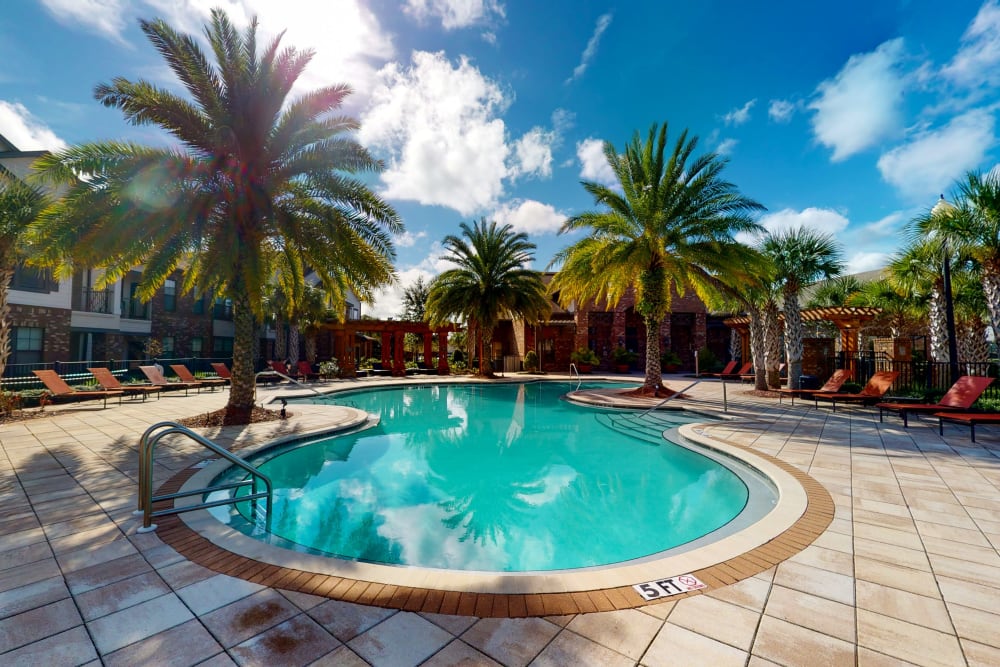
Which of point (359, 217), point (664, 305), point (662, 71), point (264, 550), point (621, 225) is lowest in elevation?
point (264, 550)

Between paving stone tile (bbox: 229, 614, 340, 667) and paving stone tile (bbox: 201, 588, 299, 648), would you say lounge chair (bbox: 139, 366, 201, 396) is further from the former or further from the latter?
paving stone tile (bbox: 229, 614, 340, 667)

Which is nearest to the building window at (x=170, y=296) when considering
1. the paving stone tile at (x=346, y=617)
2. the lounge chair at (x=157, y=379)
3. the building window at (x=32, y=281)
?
the building window at (x=32, y=281)

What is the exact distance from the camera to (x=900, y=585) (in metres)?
3.03

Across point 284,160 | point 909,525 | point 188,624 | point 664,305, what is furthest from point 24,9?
point 664,305

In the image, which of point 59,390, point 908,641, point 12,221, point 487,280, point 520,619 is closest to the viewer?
point 908,641

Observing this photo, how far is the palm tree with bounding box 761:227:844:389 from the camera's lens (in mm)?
15531

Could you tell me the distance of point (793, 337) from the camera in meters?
15.9

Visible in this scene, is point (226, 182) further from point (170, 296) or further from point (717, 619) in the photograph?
point (170, 296)

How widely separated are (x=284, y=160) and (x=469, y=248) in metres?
14.0

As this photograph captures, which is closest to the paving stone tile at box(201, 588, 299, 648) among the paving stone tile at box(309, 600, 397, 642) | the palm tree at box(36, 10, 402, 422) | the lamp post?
the paving stone tile at box(309, 600, 397, 642)

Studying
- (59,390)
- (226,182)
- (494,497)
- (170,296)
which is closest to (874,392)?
(494,497)

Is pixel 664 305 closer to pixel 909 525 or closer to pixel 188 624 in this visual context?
pixel 909 525

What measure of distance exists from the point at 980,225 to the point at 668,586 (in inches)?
530

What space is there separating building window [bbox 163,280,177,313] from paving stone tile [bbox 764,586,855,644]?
1277 inches
